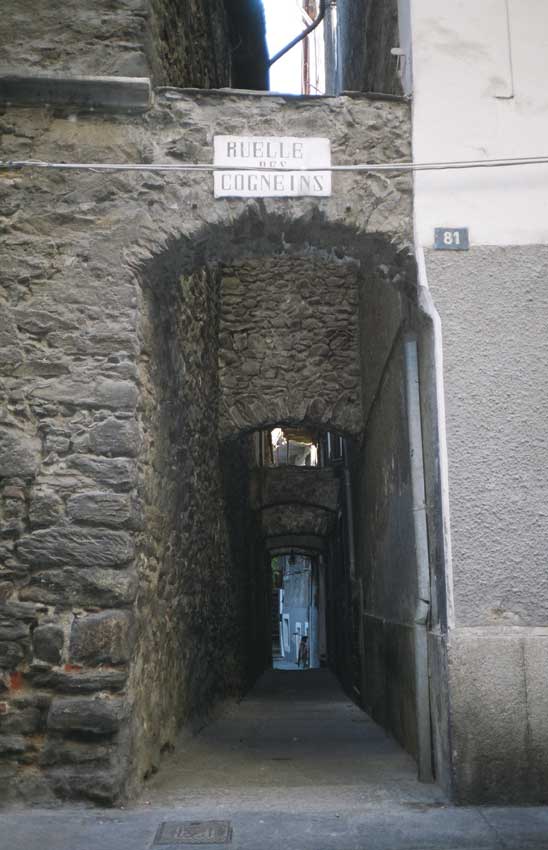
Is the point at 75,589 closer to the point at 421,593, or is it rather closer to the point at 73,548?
the point at 73,548

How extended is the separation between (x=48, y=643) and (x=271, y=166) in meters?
2.48

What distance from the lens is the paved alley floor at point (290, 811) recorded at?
10.1ft

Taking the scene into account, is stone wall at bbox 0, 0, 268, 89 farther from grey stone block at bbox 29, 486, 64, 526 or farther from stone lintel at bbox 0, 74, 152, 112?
grey stone block at bbox 29, 486, 64, 526

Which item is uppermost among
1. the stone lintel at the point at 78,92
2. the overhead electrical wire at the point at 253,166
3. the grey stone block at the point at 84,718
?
the stone lintel at the point at 78,92

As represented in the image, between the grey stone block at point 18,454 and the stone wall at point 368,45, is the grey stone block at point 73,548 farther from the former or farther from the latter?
the stone wall at point 368,45

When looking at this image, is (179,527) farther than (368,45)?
No

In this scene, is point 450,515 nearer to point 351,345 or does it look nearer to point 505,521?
point 505,521

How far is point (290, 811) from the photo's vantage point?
3.53m

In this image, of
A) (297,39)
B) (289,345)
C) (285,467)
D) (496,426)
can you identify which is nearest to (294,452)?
(285,467)

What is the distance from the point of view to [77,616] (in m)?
3.71

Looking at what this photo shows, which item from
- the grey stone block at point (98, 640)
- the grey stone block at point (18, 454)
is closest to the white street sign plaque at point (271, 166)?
the grey stone block at point (18, 454)

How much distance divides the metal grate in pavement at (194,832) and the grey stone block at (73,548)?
1111mm

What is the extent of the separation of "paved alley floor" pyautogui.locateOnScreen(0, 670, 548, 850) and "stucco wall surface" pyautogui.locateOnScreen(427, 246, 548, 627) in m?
0.84

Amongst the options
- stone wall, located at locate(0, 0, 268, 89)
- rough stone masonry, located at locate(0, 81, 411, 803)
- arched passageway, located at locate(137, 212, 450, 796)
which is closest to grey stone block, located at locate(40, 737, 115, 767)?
rough stone masonry, located at locate(0, 81, 411, 803)
